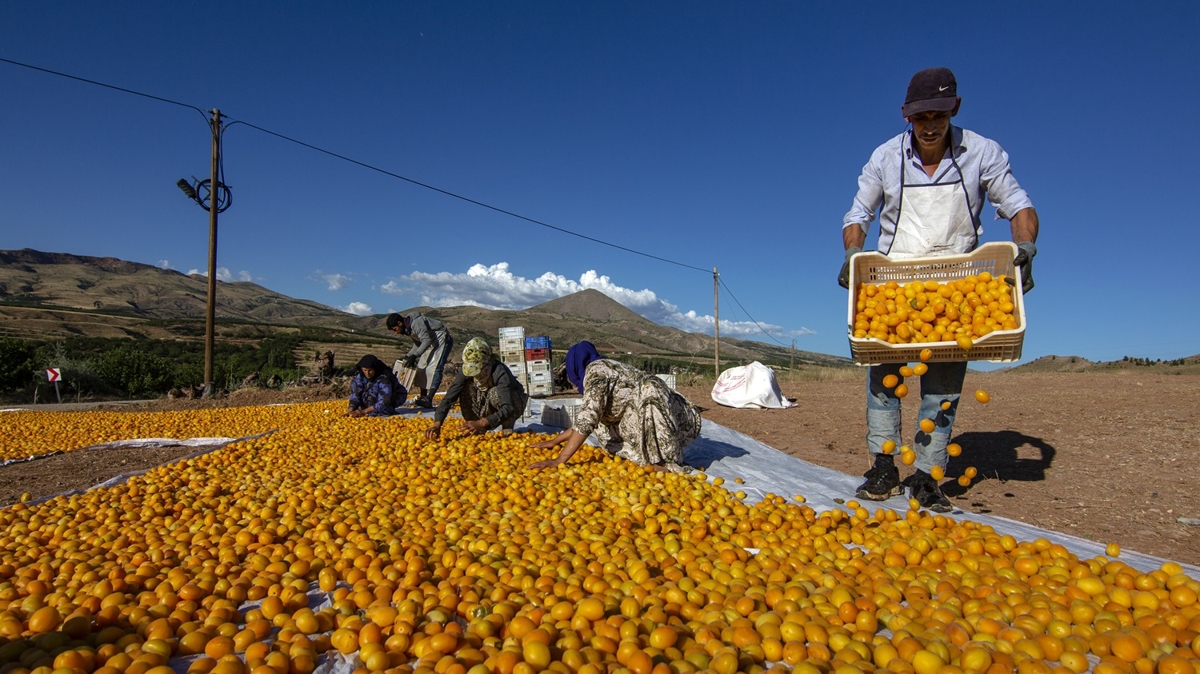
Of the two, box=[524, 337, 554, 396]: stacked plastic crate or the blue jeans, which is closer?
the blue jeans

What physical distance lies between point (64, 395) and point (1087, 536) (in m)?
19.8

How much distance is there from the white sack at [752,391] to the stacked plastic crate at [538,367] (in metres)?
4.15

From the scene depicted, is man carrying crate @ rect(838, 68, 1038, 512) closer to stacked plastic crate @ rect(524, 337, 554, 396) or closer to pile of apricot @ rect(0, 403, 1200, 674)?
pile of apricot @ rect(0, 403, 1200, 674)

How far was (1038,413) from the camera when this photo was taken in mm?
7066

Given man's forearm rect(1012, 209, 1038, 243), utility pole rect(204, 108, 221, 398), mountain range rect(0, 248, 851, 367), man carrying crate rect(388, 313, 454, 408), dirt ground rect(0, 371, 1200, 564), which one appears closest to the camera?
man's forearm rect(1012, 209, 1038, 243)

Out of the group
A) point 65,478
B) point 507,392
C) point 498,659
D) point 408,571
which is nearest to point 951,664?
point 498,659

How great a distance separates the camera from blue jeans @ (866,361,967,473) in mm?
3602

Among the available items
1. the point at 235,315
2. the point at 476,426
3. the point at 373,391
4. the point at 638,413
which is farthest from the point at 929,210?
the point at 235,315

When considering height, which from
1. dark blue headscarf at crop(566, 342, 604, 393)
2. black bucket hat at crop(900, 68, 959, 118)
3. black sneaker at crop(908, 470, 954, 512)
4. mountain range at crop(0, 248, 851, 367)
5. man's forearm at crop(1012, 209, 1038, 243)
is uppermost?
mountain range at crop(0, 248, 851, 367)

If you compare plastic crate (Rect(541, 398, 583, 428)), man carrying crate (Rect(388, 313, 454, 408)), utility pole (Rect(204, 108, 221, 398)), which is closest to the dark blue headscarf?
plastic crate (Rect(541, 398, 583, 428))

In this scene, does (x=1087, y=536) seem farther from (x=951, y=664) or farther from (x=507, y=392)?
(x=507, y=392)

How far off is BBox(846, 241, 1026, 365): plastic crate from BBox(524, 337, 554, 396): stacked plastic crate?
9.79 m

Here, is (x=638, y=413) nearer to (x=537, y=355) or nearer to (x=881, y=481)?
(x=881, y=481)

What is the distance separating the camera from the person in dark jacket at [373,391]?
27.7 ft
